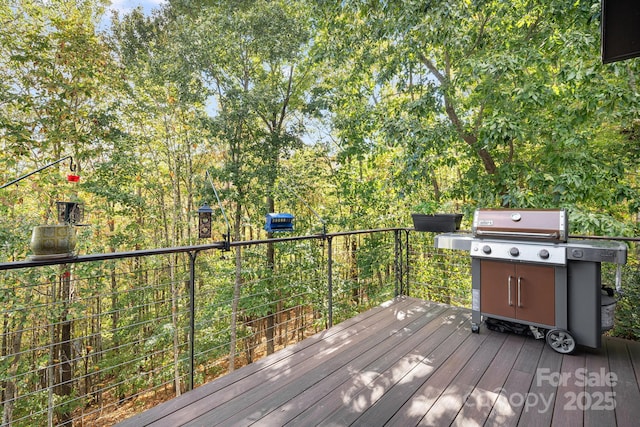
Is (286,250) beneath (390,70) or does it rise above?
beneath

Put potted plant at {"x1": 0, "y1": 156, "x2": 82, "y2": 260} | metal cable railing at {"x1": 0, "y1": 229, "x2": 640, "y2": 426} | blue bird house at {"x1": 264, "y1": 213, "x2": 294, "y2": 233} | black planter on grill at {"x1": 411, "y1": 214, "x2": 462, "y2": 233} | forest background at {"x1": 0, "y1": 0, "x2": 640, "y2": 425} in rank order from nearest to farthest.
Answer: potted plant at {"x1": 0, "y1": 156, "x2": 82, "y2": 260} → blue bird house at {"x1": 264, "y1": 213, "x2": 294, "y2": 233} → black planter on grill at {"x1": 411, "y1": 214, "x2": 462, "y2": 233} → forest background at {"x1": 0, "y1": 0, "x2": 640, "y2": 425} → metal cable railing at {"x1": 0, "y1": 229, "x2": 640, "y2": 426}

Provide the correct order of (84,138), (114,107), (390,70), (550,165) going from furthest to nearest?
1. (114,107)
2. (84,138)
3. (390,70)
4. (550,165)

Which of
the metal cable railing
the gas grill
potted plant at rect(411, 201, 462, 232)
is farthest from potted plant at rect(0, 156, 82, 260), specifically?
the metal cable railing

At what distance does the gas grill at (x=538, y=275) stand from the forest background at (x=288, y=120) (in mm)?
1374

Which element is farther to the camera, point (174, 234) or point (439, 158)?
point (174, 234)

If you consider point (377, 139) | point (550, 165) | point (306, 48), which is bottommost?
point (550, 165)

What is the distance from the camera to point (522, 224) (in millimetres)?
2430

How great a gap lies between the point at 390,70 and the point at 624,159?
3.09m

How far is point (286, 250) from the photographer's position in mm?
7184

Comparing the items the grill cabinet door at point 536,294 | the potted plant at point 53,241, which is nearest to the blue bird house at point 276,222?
the potted plant at point 53,241

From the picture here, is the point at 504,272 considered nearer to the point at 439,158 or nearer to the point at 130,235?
the point at 439,158

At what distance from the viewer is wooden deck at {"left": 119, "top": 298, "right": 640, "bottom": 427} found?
152 centimetres

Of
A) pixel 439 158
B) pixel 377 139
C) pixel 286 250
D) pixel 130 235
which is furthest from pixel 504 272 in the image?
pixel 130 235

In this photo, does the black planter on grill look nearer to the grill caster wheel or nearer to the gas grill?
the gas grill
